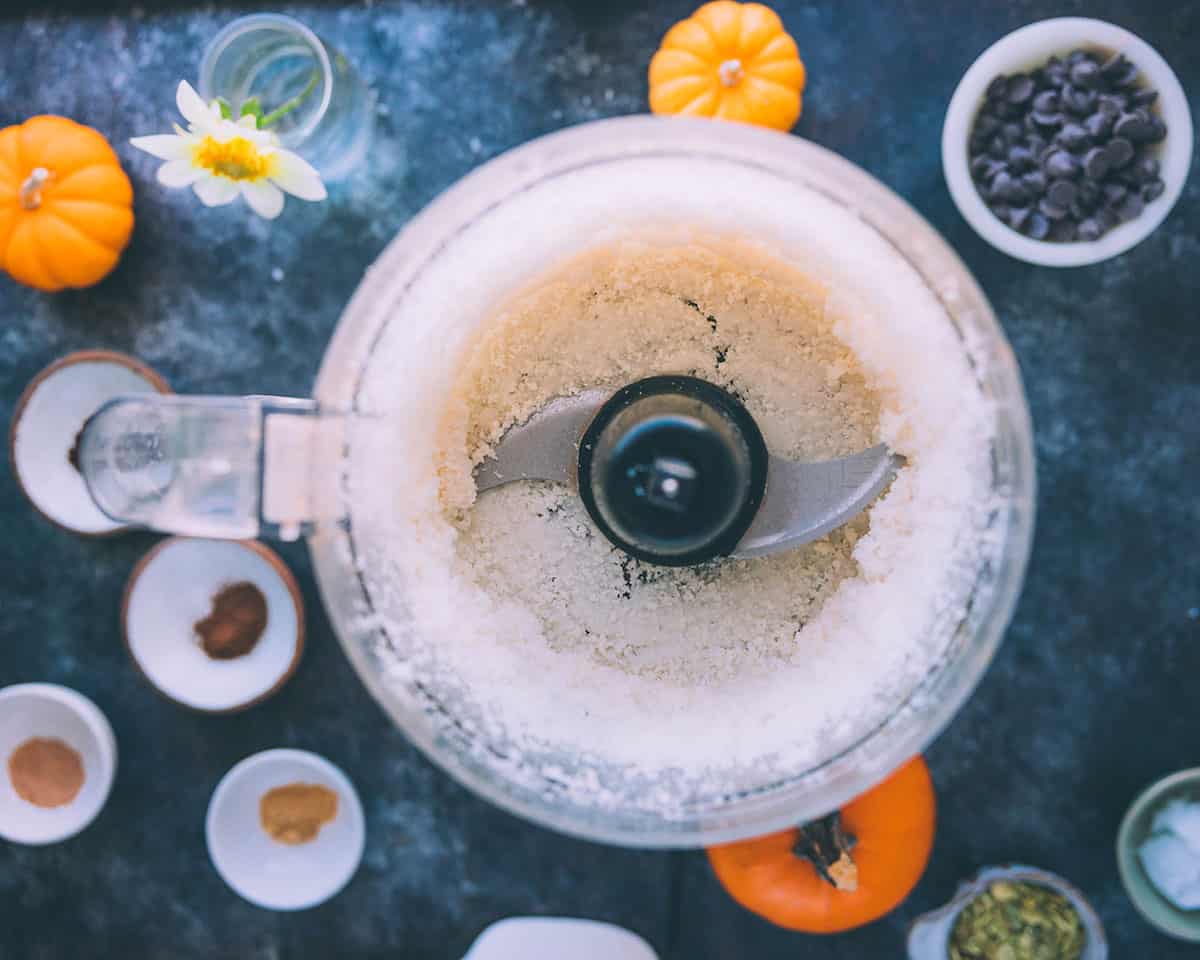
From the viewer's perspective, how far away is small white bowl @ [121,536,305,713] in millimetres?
A: 733

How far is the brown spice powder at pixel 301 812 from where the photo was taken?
2.48 ft

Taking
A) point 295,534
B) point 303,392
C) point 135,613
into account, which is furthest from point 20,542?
point 295,534

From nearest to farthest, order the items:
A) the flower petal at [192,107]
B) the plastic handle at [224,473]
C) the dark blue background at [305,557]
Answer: the plastic handle at [224,473]
the flower petal at [192,107]
the dark blue background at [305,557]

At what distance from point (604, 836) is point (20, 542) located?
1.93ft

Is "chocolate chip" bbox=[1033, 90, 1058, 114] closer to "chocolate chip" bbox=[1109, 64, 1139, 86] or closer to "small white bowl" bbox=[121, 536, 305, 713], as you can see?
"chocolate chip" bbox=[1109, 64, 1139, 86]

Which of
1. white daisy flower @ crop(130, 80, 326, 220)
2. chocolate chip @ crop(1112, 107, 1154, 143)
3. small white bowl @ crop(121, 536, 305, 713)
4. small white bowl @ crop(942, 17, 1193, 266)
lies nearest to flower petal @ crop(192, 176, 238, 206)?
white daisy flower @ crop(130, 80, 326, 220)

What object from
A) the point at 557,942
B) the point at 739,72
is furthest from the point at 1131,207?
the point at 557,942

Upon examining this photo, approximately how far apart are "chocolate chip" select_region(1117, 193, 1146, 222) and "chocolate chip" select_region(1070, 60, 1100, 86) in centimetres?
8

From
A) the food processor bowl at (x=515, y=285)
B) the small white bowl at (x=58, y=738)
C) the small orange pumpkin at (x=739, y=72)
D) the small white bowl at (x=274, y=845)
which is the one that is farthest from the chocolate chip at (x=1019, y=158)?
the small white bowl at (x=58, y=738)

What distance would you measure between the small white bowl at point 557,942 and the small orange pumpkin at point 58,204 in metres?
0.57

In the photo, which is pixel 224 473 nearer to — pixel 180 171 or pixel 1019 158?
pixel 180 171

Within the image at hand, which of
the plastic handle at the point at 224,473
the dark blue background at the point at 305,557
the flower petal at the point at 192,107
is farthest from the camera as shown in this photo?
the dark blue background at the point at 305,557

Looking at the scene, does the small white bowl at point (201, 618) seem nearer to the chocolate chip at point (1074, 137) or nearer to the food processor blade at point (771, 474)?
the food processor blade at point (771, 474)

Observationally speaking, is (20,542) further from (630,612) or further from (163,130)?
(630,612)
